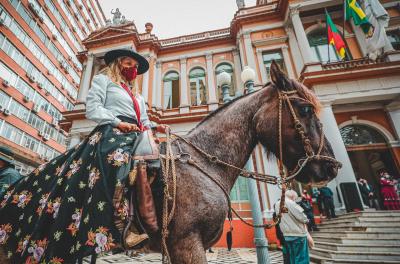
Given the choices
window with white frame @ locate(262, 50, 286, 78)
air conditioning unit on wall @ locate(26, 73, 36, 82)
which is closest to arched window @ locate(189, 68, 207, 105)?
window with white frame @ locate(262, 50, 286, 78)

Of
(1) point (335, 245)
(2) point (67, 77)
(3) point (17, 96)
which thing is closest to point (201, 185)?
(1) point (335, 245)

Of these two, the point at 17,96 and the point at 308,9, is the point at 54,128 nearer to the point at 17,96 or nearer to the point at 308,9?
the point at 17,96

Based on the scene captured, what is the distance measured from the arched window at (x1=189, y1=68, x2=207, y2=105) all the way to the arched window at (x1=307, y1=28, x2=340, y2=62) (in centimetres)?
789

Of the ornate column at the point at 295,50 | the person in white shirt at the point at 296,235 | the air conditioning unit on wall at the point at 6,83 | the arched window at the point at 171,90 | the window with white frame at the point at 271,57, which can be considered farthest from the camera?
the air conditioning unit on wall at the point at 6,83

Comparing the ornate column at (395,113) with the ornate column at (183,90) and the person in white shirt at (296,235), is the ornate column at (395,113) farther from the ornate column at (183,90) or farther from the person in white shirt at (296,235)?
the ornate column at (183,90)

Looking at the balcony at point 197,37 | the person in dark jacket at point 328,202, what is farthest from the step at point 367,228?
the balcony at point 197,37

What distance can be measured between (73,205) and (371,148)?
14.9 m

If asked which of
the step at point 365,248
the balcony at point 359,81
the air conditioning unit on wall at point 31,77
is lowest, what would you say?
the step at point 365,248

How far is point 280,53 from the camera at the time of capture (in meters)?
15.3

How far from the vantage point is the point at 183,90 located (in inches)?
653

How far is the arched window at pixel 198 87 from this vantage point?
16.5 m

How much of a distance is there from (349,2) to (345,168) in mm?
9173

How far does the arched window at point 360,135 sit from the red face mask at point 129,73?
1353 centimetres

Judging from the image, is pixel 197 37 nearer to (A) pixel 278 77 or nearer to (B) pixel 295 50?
(B) pixel 295 50
